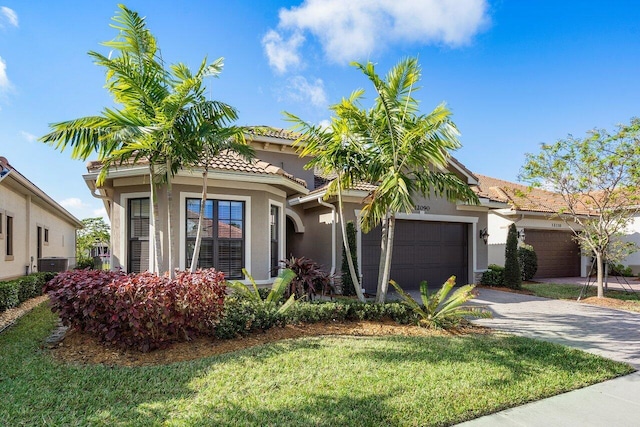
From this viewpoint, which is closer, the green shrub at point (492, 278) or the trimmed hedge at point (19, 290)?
the trimmed hedge at point (19, 290)

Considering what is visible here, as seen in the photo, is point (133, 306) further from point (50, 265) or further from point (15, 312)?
point (50, 265)

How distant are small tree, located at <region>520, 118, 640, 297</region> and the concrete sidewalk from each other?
122 inches

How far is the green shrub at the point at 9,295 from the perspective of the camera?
951 cm

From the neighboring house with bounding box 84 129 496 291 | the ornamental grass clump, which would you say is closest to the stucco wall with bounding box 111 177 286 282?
the neighboring house with bounding box 84 129 496 291

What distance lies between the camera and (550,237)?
65.9ft

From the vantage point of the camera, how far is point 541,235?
1978cm

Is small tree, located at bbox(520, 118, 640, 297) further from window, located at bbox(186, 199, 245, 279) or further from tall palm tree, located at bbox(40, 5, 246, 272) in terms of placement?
tall palm tree, located at bbox(40, 5, 246, 272)

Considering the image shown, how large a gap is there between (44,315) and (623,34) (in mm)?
16895

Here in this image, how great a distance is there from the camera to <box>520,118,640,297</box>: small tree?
464 inches

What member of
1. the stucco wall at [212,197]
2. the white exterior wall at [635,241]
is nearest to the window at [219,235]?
the stucco wall at [212,197]

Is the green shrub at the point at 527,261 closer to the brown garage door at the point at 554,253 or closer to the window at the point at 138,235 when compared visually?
the brown garage door at the point at 554,253

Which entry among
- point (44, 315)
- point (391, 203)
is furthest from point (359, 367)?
point (44, 315)

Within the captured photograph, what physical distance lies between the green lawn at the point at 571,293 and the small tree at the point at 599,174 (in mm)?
1040

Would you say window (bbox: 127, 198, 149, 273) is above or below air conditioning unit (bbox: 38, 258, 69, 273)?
above
